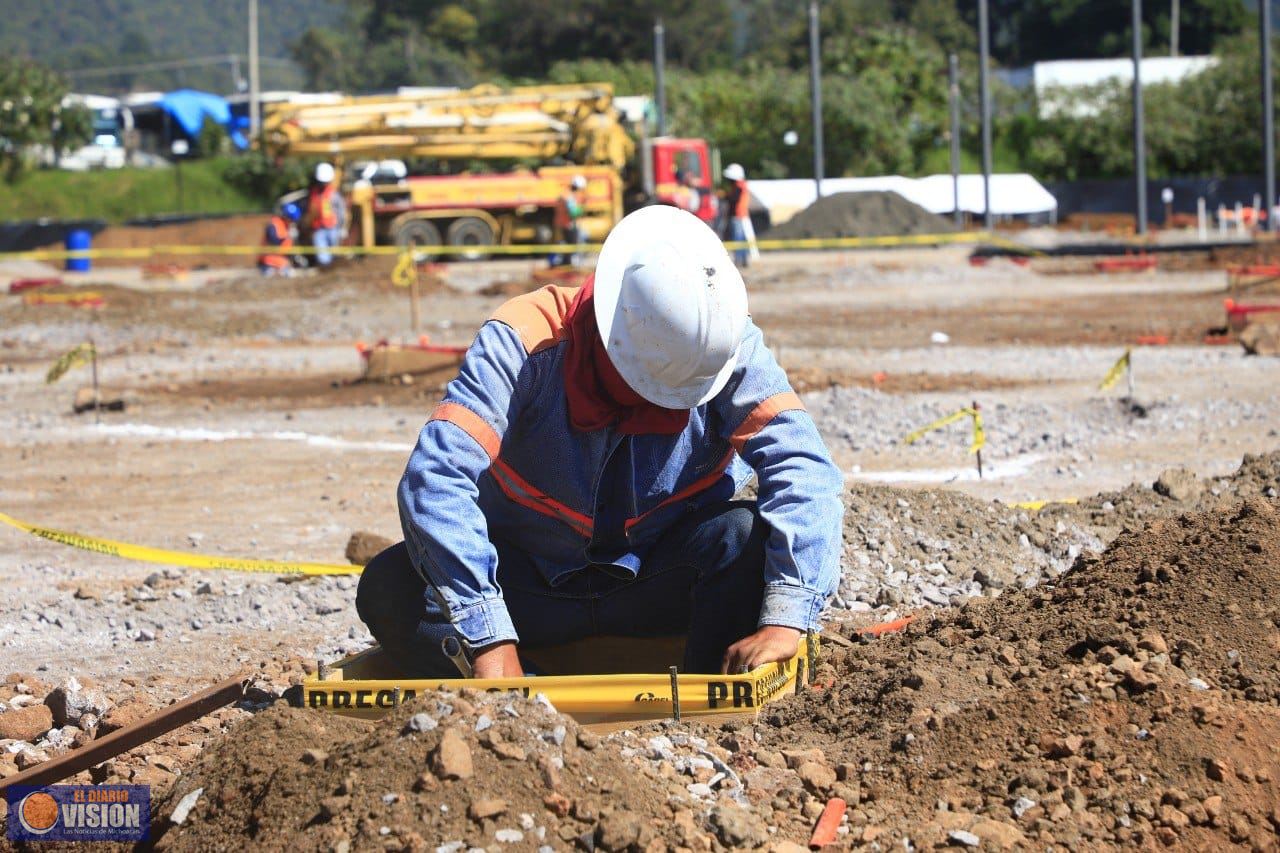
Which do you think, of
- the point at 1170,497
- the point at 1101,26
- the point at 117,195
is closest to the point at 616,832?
the point at 1170,497

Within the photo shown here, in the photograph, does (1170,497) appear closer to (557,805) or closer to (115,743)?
(557,805)

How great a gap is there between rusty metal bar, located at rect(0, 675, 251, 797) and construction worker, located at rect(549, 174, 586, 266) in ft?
72.5

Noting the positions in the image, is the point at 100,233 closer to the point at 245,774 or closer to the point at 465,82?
the point at 245,774

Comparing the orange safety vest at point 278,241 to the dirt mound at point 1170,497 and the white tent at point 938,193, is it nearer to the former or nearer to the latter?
the white tent at point 938,193

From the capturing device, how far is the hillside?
138 m

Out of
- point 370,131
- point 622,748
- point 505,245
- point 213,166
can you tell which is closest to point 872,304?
point 505,245

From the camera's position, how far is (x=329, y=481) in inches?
350

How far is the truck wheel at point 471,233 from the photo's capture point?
2806 cm

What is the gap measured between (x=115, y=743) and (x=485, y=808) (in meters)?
1.29

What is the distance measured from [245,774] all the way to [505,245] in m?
25.1

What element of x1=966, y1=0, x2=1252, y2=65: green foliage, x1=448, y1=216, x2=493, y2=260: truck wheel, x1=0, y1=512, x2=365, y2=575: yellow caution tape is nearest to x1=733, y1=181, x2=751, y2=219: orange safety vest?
x1=448, y1=216, x2=493, y2=260: truck wheel

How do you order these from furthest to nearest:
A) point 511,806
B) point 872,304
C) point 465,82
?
1. point 465,82
2. point 872,304
3. point 511,806

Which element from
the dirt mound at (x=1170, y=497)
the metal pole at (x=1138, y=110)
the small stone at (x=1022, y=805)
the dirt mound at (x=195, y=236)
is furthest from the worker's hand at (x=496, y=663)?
the dirt mound at (x=195, y=236)

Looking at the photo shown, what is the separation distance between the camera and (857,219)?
3098 cm
